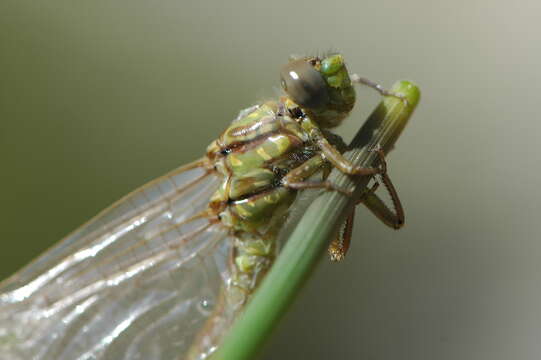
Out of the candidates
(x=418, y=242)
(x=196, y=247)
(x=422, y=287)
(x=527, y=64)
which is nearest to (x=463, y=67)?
(x=527, y=64)

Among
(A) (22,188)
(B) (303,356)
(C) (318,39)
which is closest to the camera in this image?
(A) (22,188)

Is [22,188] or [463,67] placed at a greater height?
[22,188]

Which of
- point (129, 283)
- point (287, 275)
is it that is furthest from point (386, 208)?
point (287, 275)

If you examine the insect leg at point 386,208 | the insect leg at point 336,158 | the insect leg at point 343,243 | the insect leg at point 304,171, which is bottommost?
the insect leg at point 343,243

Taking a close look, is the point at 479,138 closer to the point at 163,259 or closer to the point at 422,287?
the point at 422,287

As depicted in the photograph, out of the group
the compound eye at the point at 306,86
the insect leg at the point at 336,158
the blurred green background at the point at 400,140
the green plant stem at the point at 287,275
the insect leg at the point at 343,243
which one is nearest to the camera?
the green plant stem at the point at 287,275

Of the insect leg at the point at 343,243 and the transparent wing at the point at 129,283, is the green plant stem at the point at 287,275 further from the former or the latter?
the transparent wing at the point at 129,283

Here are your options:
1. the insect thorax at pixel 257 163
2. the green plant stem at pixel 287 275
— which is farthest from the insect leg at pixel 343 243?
the green plant stem at pixel 287 275
